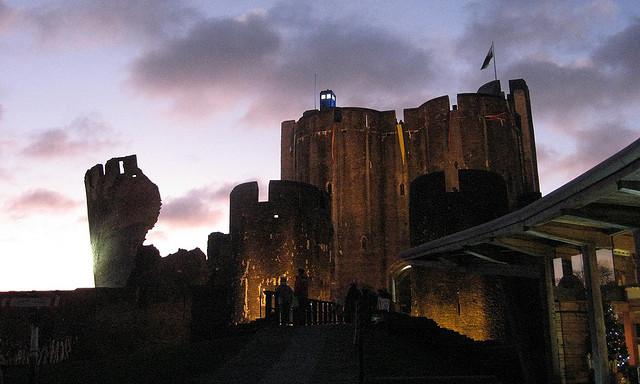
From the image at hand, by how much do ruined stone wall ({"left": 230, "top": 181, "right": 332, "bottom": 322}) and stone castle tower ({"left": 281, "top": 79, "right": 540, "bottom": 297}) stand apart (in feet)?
24.4

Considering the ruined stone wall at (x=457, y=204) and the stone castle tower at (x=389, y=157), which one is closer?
the ruined stone wall at (x=457, y=204)

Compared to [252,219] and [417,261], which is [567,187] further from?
[252,219]

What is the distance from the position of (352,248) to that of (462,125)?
29.7 feet

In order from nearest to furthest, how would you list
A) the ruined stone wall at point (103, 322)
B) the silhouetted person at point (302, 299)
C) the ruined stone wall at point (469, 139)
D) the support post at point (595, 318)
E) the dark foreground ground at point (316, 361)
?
the support post at point (595, 318)
the dark foreground ground at point (316, 361)
the silhouetted person at point (302, 299)
the ruined stone wall at point (103, 322)
the ruined stone wall at point (469, 139)

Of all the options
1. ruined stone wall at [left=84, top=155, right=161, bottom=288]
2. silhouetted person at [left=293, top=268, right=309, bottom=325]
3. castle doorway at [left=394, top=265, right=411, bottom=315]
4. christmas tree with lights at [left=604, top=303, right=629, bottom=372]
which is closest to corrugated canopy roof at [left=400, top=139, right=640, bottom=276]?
silhouetted person at [left=293, top=268, right=309, bottom=325]

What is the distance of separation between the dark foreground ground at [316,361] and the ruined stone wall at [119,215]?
19.3m

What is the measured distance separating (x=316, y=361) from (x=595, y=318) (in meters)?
4.51

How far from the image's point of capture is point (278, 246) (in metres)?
26.5

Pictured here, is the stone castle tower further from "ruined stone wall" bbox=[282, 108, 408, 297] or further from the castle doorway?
the castle doorway

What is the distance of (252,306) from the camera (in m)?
26.4

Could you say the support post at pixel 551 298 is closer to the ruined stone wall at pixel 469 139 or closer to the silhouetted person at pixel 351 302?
the silhouetted person at pixel 351 302

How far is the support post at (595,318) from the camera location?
941cm

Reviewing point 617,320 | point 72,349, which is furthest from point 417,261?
point 72,349

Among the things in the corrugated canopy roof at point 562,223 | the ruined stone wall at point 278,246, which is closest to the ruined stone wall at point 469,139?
the ruined stone wall at point 278,246
